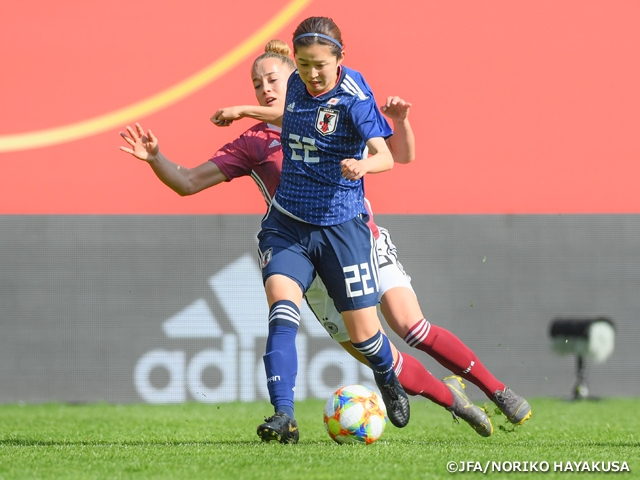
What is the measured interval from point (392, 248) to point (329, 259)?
0.82 m

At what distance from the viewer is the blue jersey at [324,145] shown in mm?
4680

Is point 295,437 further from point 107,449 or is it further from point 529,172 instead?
point 529,172

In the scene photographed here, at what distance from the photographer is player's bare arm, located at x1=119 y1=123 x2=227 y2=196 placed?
4.99 m

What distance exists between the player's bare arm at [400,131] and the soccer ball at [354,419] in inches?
49.2

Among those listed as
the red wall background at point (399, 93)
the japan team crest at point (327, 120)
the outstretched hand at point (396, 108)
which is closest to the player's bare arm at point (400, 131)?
the outstretched hand at point (396, 108)

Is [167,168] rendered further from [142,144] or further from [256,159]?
[256,159]

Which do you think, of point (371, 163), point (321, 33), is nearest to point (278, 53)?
point (321, 33)

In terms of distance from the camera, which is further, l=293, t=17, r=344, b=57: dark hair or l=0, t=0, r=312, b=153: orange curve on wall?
l=0, t=0, r=312, b=153: orange curve on wall

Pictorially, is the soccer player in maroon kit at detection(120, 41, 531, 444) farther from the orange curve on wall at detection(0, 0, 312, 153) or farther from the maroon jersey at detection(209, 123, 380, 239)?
the orange curve on wall at detection(0, 0, 312, 153)

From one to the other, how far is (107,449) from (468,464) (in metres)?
1.63

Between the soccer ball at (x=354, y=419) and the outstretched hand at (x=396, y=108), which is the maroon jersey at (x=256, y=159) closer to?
the outstretched hand at (x=396, y=108)

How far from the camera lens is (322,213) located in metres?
4.76

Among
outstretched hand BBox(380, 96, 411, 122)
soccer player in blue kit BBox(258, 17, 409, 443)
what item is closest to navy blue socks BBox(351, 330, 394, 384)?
soccer player in blue kit BBox(258, 17, 409, 443)

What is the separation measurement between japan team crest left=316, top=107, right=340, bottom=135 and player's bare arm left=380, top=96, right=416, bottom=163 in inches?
16.0
